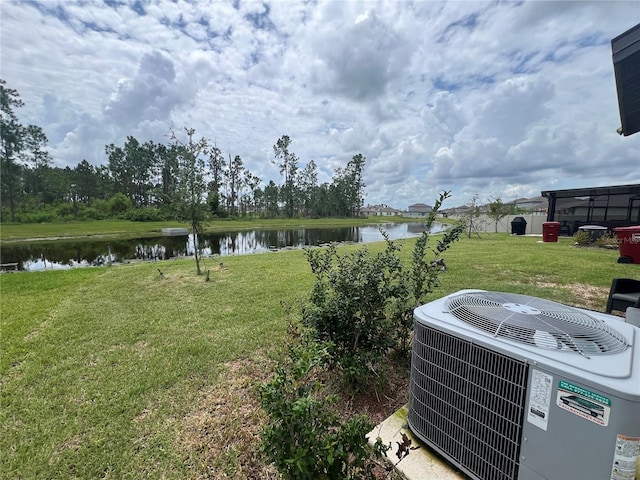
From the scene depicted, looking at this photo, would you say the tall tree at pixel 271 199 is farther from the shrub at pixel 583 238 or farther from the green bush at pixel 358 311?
the green bush at pixel 358 311

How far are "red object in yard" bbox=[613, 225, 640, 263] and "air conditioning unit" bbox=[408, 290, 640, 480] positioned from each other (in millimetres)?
7339

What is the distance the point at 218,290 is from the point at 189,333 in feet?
6.43

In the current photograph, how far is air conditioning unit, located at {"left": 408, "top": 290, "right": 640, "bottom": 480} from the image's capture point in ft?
2.95

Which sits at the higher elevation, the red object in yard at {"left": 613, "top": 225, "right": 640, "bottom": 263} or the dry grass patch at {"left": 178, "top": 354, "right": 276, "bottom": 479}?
the red object in yard at {"left": 613, "top": 225, "right": 640, "bottom": 263}

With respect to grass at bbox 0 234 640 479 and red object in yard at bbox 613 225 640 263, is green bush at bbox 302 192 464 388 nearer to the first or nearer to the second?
grass at bbox 0 234 640 479

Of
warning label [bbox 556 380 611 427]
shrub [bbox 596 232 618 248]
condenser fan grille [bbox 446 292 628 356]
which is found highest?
condenser fan grille [bbox 446 292 628 356]

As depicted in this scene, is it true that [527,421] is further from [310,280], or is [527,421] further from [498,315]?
[310,280]

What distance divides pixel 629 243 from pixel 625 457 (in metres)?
8.17

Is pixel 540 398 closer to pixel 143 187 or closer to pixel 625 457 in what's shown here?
pixel 625 457

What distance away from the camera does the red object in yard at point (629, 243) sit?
6.31 m

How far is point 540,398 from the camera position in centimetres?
102

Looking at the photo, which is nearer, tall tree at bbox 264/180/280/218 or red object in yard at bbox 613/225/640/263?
red object in yard at bbox 613/225/640/263

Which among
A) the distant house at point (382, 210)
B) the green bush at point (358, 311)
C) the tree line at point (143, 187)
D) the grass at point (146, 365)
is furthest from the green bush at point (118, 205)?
the distant house at point (382, 210)

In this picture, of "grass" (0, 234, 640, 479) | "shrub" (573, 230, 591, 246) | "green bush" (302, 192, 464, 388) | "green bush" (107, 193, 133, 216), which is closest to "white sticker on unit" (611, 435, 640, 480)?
"green bush" (302, 192, 464, 388)
